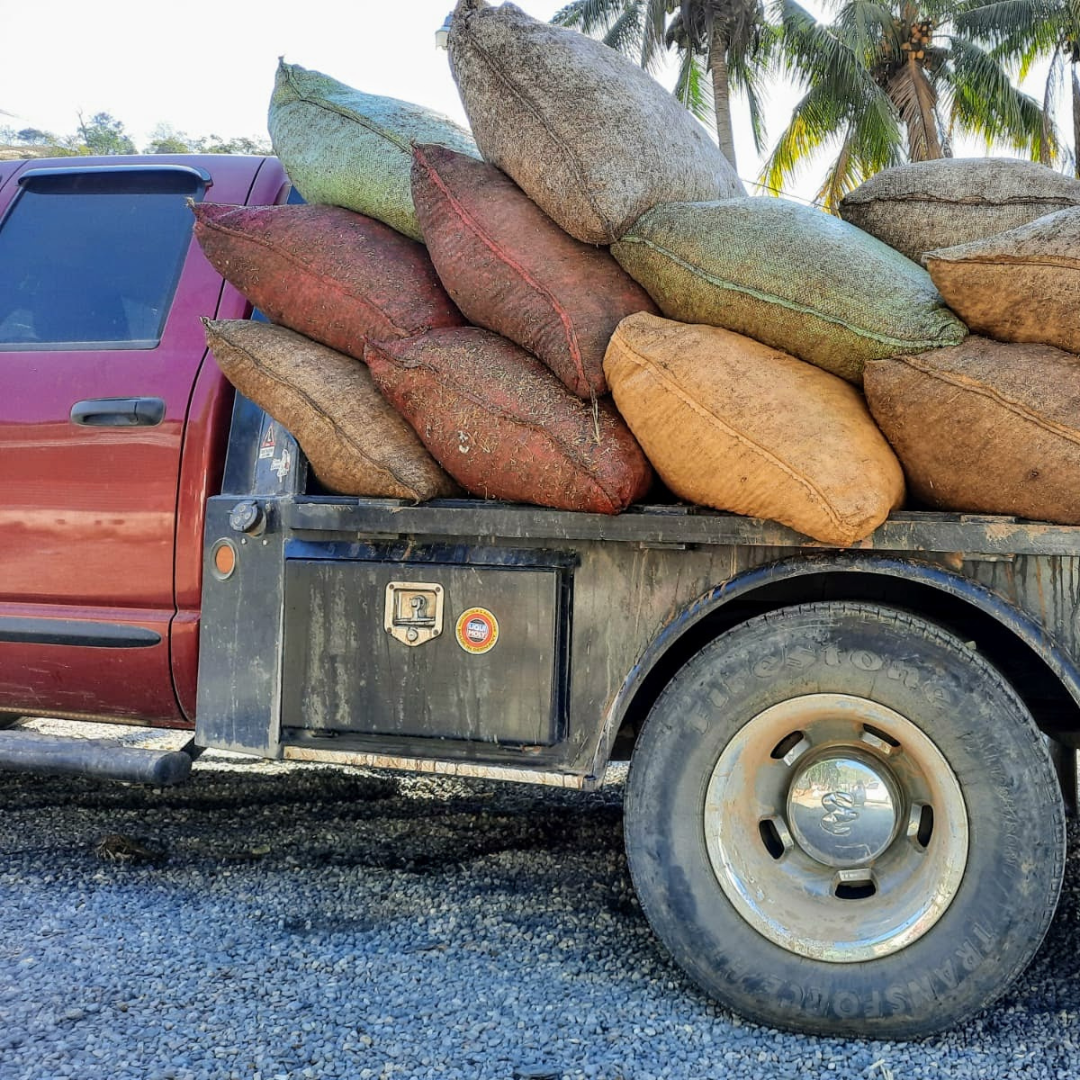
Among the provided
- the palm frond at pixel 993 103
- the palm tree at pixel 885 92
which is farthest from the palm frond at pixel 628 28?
the palm frond at pixel 993 103

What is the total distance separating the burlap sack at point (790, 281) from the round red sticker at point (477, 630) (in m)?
0.79

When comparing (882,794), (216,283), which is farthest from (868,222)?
(216,283)

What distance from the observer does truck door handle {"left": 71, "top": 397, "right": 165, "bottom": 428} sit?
291 cm

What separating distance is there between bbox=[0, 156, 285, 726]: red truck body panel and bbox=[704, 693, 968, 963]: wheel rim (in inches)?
58.8

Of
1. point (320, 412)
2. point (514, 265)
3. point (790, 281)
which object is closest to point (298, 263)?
point (320, 412)

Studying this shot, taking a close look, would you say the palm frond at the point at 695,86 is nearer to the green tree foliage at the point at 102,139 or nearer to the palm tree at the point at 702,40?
the palm tree at the point at 702,40

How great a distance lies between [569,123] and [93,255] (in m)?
1.68

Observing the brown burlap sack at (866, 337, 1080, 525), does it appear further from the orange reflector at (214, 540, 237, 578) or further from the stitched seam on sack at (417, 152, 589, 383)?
the orange reflector at (214, 540, 237, 578)

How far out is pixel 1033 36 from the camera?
21.0 m

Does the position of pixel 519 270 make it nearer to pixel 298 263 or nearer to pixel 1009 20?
pixel 298 263

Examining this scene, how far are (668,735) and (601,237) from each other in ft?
3.65

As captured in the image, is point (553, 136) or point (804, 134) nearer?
point (553, 136)

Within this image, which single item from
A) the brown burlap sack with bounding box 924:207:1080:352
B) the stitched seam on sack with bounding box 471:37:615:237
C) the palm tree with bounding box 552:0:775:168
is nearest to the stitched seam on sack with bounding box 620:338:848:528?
the stitched seam on sack with bounding box 471:37:615:237

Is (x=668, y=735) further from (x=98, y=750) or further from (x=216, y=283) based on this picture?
(x=216, y=283)
